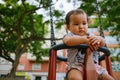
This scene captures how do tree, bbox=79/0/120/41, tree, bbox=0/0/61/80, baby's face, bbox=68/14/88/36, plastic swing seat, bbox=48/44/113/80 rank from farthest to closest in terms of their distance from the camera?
tree, bbox=0/0/61/80, tree, bbox=79/0/120/41, baby's face, bbox=68/14/88/36, plastic swing seat, bbox=48/44/113/80

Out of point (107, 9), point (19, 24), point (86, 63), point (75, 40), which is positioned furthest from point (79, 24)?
point (19, 24)

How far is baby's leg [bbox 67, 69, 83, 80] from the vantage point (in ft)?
5.74

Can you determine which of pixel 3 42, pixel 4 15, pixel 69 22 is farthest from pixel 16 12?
pixel 69 22

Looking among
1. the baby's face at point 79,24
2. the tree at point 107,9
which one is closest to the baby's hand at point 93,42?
the baby's face at point 79,24

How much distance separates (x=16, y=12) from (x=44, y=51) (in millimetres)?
3910

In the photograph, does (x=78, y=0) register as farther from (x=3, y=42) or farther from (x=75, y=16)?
(x=75, y=16)

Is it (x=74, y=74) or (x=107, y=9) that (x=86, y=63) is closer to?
(x=74, y=74)

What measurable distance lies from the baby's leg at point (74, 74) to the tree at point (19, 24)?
882 cm

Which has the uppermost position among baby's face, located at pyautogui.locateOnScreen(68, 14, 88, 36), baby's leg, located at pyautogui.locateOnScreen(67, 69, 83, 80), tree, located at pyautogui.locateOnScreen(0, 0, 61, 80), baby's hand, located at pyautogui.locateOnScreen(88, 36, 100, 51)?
tree, located at pyautogui.locateOnScreen(0, 0, 61, 80)

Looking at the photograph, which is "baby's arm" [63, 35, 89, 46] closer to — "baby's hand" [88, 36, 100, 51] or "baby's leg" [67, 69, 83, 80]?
"baby's hand" [88, 36, 100, 51]

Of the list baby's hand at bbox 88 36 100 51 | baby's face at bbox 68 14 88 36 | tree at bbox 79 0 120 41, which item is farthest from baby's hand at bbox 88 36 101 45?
tree at bbox 79 0 120 41

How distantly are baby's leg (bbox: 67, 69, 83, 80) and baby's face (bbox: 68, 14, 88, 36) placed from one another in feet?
0.85

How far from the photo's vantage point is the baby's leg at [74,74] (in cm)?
175

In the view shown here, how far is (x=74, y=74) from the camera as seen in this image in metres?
1.78
